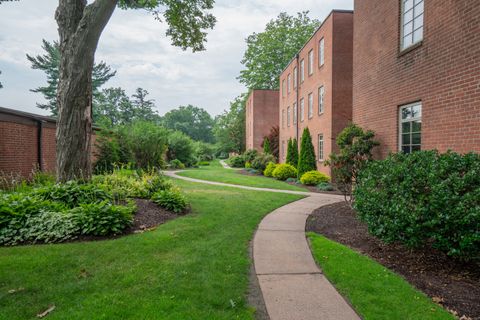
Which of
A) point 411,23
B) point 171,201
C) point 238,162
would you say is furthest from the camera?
point 238,162

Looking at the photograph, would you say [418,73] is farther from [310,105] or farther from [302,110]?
[302,110]

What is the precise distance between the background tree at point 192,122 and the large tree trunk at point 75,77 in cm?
8167

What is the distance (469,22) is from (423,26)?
4.57ft

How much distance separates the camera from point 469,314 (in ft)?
9.88

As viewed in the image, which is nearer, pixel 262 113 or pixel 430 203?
pixel 430 203

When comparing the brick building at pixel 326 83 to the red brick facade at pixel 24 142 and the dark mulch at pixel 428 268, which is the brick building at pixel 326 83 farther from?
the red brick facade at pixel 24 142

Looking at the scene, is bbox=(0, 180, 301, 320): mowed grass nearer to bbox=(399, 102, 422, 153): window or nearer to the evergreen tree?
bbox=(399, 102, 422, 153): window

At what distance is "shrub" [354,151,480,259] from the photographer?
3.65 metres

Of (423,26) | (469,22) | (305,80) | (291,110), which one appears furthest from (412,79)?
(291,110)

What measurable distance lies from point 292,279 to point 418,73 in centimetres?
620

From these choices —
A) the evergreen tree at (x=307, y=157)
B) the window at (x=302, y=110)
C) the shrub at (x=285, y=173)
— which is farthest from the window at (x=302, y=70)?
the shrub at (x=285, y=173)

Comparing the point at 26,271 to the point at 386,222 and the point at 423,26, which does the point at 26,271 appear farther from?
the point at 423,26

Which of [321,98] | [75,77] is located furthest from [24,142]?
[321,98]

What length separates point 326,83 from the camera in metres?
15.3
